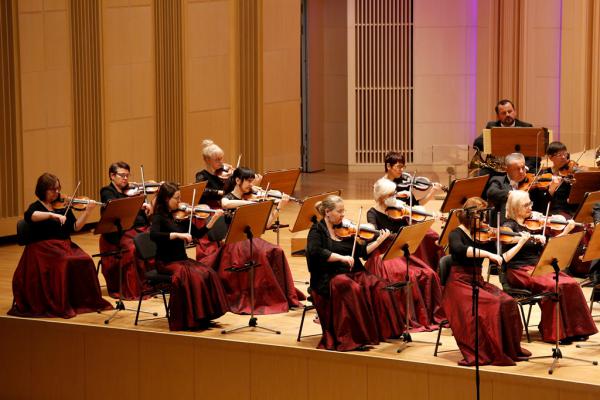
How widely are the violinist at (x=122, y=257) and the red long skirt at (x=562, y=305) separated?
9.44 feet

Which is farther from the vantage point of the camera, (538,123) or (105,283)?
(538,123)

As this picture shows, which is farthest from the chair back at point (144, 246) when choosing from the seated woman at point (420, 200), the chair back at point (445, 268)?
the chair back at point (445, 268)

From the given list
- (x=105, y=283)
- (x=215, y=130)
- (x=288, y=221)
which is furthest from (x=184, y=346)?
(x=215, y=130)

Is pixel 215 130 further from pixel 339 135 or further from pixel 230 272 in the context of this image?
pixel 230 272

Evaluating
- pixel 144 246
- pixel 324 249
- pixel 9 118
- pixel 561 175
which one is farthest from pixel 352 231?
pixel 9 118

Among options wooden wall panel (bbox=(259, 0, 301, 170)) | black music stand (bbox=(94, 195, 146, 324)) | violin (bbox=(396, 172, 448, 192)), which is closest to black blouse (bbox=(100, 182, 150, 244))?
black music stand (bbox=(94, 195, 146, 324))

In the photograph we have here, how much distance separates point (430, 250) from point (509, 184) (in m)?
0.98

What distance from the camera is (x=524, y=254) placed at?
23.7 ft

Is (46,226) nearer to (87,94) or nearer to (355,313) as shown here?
(355,313)

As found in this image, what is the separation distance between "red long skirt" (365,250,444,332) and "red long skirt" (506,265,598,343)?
685 mm

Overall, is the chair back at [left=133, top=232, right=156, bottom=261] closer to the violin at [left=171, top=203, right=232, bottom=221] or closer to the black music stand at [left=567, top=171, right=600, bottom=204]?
the violin at [left=171, top=203, right=232, bottom=221]

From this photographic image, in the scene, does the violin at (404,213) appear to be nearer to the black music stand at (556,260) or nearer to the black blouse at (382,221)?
the black blouse at (382,221)

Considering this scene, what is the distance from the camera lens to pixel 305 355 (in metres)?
7.02

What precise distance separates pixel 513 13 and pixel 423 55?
146cm
